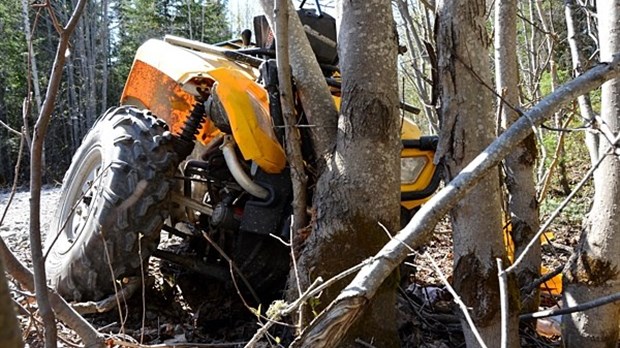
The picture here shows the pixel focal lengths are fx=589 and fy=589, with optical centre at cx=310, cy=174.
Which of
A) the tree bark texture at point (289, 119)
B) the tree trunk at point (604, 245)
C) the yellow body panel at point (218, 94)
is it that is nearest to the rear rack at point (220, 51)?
the yellow body panel at point (218, 94)

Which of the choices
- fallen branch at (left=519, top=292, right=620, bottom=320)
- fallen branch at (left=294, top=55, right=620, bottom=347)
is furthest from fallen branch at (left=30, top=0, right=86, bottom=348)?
fallen branch at (left=519, top=292, right=620, bottom=320)

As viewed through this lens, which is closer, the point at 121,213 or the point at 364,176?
the point at 364,176

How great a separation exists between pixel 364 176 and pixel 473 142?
1.48ft

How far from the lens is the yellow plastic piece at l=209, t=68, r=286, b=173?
9.72 ft

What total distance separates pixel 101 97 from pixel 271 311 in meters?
28.7

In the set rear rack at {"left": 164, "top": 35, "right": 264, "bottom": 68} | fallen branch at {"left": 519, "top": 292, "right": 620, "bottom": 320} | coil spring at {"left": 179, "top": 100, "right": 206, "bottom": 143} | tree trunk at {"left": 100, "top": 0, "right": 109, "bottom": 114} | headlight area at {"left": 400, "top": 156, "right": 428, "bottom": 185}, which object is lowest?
fallen branch at {"left": 519, "top": 292, "right": 620, "bottom": 320}

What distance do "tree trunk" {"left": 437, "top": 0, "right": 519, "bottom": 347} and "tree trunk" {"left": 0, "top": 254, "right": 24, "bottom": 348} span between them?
6.54ft

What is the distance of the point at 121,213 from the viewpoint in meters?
3.08

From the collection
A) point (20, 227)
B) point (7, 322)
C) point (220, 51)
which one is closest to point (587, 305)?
point (7, 322)

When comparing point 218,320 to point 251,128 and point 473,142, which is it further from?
point 473,142

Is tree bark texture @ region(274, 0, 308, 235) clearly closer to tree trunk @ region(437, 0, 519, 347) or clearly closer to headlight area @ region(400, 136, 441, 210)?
tree trunk @ region(437, 0, 519, 347)

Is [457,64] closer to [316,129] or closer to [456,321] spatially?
[316,129]

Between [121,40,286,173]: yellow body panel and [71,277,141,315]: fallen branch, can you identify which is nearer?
[71,277,141,315]: fallen branch

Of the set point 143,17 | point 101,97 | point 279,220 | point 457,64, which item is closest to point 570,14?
point 457,64
